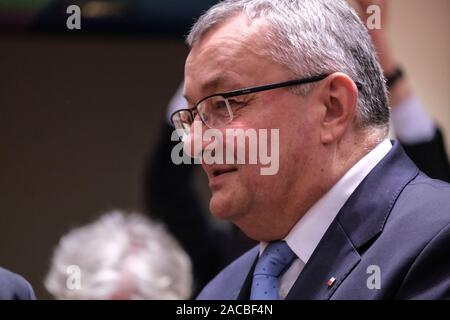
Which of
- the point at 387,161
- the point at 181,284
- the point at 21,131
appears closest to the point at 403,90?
the point at 387,161

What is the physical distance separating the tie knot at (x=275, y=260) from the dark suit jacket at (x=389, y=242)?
74mm

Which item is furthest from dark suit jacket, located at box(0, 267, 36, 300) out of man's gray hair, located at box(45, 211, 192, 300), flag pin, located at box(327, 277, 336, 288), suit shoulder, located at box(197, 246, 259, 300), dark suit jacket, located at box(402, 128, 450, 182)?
dark suit jacket, located at box(402, 128, 450, 182)

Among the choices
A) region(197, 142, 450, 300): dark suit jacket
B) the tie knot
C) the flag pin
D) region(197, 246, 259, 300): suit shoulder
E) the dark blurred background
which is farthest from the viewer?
the dark blurred background

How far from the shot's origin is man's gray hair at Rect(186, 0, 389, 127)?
52.6 inches

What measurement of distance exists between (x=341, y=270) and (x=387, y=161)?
0.20 m

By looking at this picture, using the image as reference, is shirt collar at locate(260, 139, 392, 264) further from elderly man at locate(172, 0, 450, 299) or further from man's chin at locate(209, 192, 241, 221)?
man's chin at locate(209, 192, 241, 221)

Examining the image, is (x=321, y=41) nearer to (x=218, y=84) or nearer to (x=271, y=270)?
(x=218, y=84)

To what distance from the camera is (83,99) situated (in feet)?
5.60

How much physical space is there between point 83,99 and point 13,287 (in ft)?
1.50

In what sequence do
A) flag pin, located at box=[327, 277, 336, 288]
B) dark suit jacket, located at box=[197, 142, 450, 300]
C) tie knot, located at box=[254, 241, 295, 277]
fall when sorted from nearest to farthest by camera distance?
dark suit jacket, located at box=[197, 142, 450, 300]
flag pin, located at box=[327, 277, 336, 288]
tie knot, located at box=[254, 241, 295, 277]

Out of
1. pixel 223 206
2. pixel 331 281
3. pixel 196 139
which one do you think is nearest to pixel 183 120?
pixel 196 139

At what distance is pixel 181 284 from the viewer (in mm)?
1624

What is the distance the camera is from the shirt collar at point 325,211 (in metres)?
1.32

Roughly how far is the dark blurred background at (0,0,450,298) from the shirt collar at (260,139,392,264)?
33 centimetres
